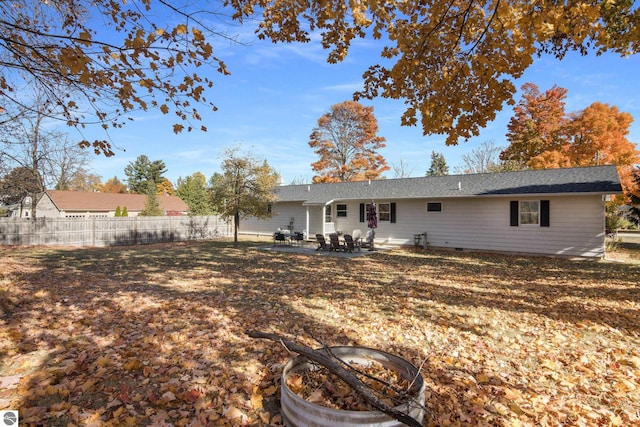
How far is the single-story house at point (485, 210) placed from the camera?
1432 cm

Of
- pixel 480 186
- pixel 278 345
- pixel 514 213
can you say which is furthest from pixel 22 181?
pixel 514 213

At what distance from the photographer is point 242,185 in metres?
18.5

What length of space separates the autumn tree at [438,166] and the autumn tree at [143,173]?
1763 inches

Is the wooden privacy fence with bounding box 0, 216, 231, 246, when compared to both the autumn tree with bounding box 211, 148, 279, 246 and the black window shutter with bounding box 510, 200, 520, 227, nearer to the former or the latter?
the autumn tree with bounding box 211, 148, 279, 246

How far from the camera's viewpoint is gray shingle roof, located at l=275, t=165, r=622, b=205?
14.5m

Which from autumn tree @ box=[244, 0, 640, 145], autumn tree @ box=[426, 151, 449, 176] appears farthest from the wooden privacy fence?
autumn tree @ box=[426, 151, 449, 176]

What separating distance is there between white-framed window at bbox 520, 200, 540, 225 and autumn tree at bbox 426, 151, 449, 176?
1633 inches

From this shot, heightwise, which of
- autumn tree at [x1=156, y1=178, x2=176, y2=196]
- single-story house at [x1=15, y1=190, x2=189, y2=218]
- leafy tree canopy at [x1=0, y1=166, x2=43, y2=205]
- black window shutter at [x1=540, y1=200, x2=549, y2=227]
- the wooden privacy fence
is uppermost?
autumn tree at [x1=156, y1=178, x2=176, y2=196]

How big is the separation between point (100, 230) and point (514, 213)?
855 inches

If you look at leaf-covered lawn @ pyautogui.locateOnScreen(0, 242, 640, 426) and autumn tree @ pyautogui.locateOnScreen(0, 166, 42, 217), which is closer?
leaf-covered lawn @ pyautogui.locateOnScreen(0, 242, 640, 426)

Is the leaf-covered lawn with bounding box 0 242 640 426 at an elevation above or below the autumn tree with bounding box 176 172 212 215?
below

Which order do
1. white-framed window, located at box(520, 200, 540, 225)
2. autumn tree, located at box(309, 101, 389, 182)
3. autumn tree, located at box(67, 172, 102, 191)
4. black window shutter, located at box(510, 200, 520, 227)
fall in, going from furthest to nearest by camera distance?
autumn tree, located at box(67, 172, 102, 191) < autumn tree, located at box(309, 101, 389, 182) < black window shutter, located at box(510, 200, 520, 227) < white-framed window, located at box(520, 200, 540, 225)

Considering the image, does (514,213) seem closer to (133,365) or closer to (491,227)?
(491,227)

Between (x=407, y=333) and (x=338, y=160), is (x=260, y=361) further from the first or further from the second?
(x=338, y=160)
